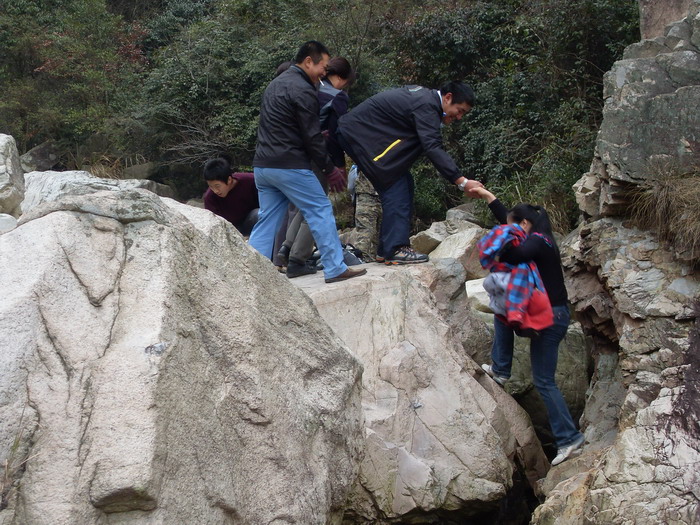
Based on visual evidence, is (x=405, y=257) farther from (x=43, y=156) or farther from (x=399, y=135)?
(x=43, y=156)

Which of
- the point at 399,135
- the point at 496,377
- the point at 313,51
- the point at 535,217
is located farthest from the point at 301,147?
the point at 496,377

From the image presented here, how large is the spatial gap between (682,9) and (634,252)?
10.4ft

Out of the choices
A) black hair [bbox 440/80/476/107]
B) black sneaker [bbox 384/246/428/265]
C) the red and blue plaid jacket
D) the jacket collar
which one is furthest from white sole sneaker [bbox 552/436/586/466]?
the jacket collar

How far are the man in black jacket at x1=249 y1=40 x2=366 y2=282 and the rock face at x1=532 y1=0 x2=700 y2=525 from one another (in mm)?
1888

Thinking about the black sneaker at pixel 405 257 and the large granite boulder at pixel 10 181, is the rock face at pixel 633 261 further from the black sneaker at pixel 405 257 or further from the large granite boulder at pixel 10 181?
the large granite boulder at pixel 10 181

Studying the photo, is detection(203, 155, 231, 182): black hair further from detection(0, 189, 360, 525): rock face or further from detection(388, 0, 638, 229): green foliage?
detection(388, 0, 638, 229): green foliage

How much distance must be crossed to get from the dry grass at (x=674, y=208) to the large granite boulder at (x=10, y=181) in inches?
291

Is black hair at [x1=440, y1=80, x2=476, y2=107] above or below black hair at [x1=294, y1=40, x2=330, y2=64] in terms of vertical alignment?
below

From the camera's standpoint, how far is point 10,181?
33.4 ft

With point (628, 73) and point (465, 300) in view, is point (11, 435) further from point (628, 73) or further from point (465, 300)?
point (628, 73)

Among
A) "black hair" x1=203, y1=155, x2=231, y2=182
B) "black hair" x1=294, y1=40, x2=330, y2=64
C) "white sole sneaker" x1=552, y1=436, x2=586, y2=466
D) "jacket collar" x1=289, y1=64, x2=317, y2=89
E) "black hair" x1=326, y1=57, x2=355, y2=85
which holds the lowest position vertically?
"white sole sneaker" x1=552, y1=436, x2=586, y2=466

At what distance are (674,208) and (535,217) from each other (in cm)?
97

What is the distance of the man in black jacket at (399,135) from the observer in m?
5.82

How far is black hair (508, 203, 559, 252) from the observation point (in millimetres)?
5363
